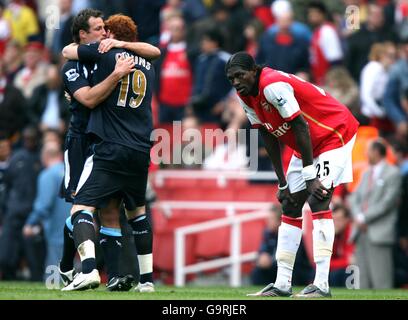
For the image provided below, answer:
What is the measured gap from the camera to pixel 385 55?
19.6 metres

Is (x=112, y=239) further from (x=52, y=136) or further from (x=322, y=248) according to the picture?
(x=52, y=136)

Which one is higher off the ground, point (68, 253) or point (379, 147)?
point (379, 147)

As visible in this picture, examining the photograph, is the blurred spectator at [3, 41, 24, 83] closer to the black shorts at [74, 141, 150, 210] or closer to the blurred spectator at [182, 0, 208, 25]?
the blurred spectator at [182, 0, 208, 25]

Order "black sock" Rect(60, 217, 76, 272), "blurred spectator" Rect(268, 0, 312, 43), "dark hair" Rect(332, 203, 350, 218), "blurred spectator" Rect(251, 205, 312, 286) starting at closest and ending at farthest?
"black sock" Rect(60, 217, 76, 272) → "blurred spectator" Rect(251, 205, 312, 286) → "dark hair" Rect(332, 203, 350, 218) → "blurred spectator" Rect(268, 0, 312, 43)

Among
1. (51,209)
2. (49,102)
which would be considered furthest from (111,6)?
(51,209)

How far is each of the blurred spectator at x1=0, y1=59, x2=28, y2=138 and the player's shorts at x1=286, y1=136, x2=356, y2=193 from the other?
409 inches

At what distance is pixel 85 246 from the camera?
11.6 m

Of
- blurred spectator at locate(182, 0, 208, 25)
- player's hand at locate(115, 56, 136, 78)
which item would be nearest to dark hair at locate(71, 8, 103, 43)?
player's hand at locate(115, 56, 136, 78)

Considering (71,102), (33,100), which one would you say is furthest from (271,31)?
(71,102)

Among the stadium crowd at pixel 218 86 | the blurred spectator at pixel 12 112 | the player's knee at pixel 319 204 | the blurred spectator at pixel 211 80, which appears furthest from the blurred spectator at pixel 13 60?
the player's knee at pixel 319 204

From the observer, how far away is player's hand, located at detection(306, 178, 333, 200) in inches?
453

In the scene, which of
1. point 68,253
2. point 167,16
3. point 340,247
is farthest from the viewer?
point 167,16

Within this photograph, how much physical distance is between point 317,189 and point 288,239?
68 cm

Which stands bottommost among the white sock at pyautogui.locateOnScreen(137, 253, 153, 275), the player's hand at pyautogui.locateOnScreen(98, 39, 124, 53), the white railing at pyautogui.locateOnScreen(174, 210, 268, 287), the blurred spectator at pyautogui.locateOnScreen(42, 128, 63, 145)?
the white railing at pyautogui.locateOnScreen(174, 210, 268, 287)
